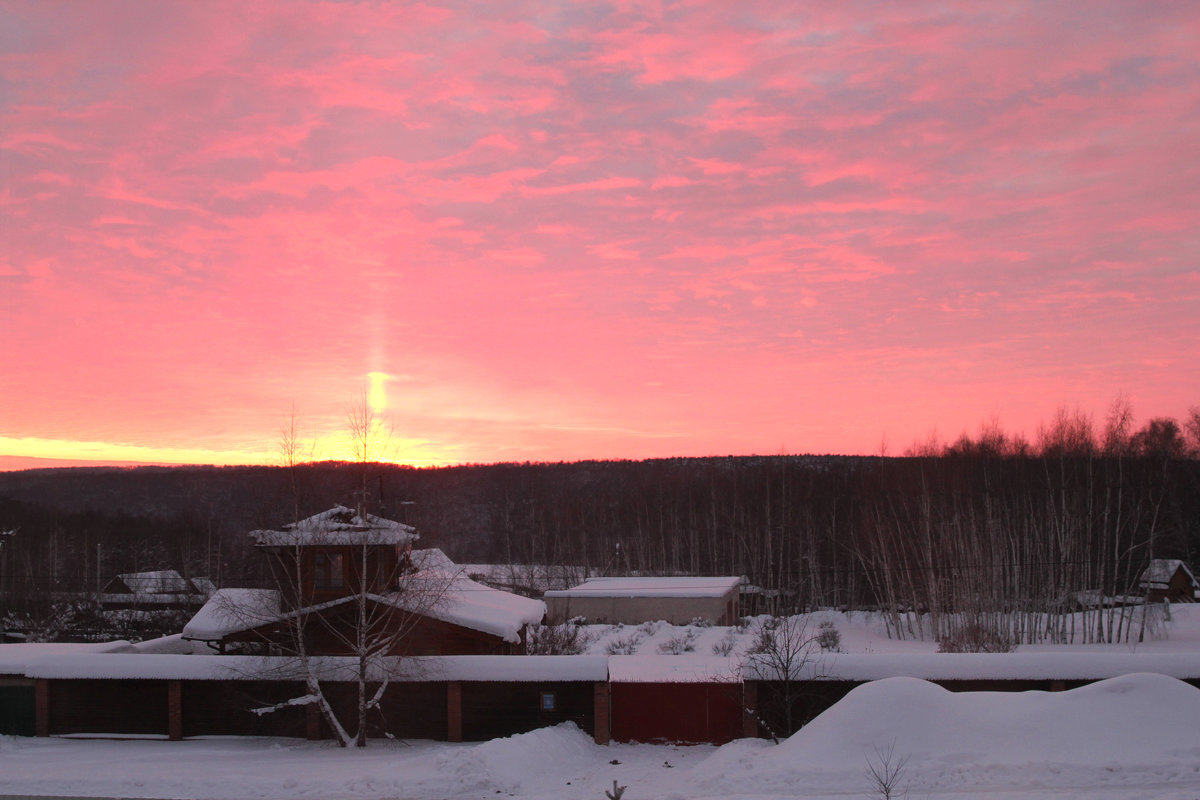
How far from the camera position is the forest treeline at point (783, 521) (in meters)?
49.8

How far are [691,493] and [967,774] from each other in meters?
79.6

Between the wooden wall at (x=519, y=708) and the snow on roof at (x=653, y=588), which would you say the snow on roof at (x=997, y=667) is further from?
the snow on roof at (x=653, y=588)

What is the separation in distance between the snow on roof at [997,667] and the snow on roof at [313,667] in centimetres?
507

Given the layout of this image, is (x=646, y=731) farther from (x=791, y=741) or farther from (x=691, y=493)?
(x=691, y=493)

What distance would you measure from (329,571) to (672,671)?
1204 cm

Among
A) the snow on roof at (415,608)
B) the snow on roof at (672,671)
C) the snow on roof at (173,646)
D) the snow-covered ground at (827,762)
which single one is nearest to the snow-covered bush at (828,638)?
the snow on roof at (672,671)

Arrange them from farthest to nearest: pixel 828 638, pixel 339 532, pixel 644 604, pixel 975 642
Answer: pixel 644 604, pixel 828 638, pixel 975 642, pixel 339 532

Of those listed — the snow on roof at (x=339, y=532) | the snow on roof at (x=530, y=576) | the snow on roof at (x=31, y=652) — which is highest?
the snow on roof at (x=339, y=532)

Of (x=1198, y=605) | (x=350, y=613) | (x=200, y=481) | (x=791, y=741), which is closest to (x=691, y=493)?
(x=1198, y=605)

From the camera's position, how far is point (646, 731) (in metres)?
24.4

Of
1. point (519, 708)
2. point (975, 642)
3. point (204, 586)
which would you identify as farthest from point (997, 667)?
point (204, 586)

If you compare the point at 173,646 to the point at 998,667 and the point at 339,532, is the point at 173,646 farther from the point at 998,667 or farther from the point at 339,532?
the point at 998,667

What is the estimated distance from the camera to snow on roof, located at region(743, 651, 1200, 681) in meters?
23.3

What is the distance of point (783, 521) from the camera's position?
80.1 metres
